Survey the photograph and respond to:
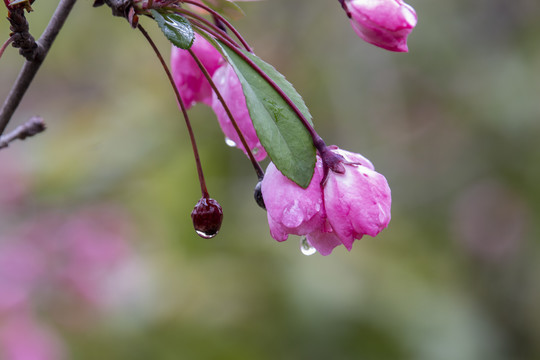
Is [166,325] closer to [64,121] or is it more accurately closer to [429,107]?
[64,121]

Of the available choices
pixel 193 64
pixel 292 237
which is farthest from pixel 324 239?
pixel 292 237

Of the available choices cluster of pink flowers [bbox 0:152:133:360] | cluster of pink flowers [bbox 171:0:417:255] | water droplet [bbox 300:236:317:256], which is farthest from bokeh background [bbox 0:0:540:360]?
cluster of pink flowers [bbox 171:0:417:255]

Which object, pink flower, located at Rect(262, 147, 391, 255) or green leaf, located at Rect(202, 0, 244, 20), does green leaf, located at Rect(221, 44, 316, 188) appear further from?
green leaf, located at Rect(202, 0, 244, 20)

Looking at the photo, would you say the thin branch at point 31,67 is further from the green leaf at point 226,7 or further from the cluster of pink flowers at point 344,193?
the cluster of pink flowers at point 344,193

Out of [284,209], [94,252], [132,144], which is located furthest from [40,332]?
[284,209]

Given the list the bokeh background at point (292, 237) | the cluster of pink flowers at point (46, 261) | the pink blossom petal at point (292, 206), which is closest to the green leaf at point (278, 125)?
the pink blossom petal at point (292, 206)

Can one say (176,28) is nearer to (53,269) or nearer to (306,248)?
(306,248)
